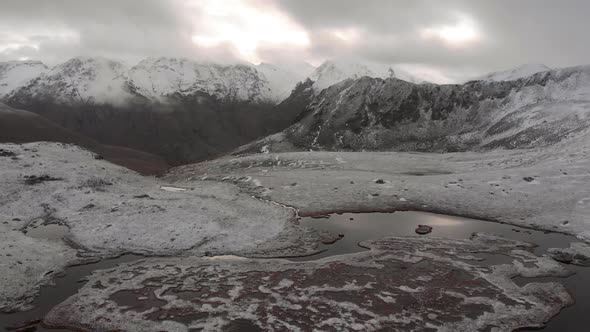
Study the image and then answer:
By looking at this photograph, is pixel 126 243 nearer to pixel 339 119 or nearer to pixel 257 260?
pixel 257 260

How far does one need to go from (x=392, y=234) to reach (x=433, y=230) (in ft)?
12.4

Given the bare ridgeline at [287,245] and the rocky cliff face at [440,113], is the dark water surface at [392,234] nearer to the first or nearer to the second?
the bare ridgeline at [287,245]

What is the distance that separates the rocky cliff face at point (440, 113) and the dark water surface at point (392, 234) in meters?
59.3

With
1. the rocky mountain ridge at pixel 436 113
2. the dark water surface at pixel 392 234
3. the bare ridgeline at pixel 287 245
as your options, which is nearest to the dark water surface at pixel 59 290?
the dark water surface at pixel 392 234

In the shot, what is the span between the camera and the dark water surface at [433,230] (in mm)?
25859

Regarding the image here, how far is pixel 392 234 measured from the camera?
112 feet

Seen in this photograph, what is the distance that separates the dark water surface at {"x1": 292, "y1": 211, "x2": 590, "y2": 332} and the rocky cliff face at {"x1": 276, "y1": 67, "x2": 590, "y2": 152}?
5881 centimetres

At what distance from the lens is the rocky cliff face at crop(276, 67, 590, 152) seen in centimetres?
10306

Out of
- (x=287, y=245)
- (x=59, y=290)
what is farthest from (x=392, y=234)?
(x=59, y=290)

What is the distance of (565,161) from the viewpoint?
50.8m

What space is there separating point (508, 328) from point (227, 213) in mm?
24132

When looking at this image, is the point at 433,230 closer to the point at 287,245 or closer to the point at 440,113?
the point at 287,245

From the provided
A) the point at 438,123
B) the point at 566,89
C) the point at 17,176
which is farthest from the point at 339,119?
the point at 17,176

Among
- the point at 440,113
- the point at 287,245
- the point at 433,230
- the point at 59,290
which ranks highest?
the point at 440,113
